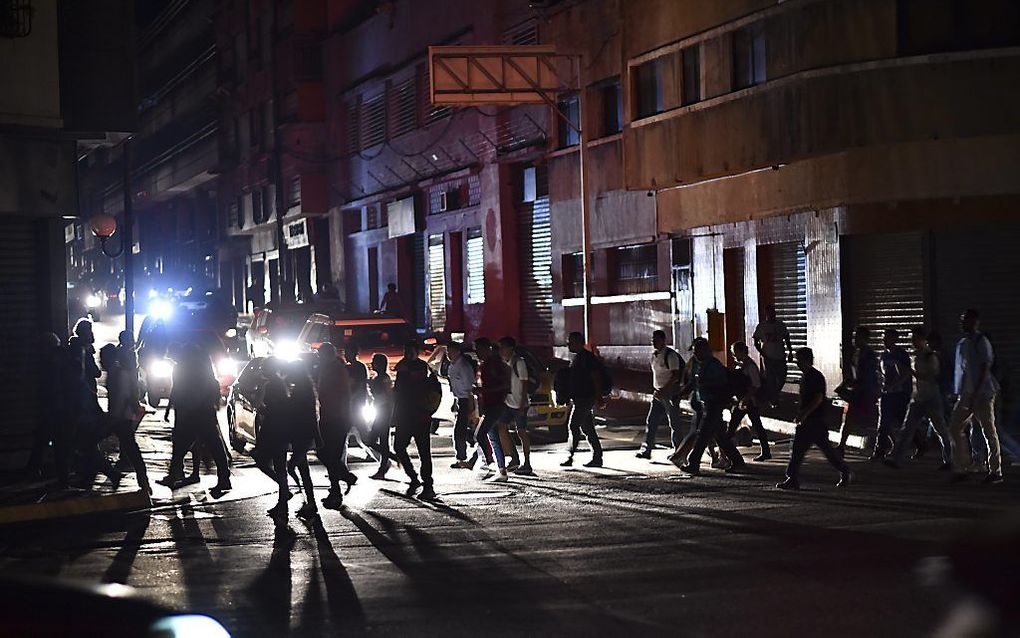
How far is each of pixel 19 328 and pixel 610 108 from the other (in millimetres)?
15143

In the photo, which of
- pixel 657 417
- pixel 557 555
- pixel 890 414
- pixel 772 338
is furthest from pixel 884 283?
pixel 557 555

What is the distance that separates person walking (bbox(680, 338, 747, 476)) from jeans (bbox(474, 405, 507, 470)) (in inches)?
87.7

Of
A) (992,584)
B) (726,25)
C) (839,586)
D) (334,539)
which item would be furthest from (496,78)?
(992,584)

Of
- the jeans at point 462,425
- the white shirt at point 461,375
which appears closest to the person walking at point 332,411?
the white shirt at point 461,375

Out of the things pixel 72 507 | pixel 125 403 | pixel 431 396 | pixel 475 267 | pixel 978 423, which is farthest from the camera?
pixel 475 267

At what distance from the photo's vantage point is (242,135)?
62094 millimetres

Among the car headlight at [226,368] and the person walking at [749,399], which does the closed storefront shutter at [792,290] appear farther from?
the car headlight at [226,368]

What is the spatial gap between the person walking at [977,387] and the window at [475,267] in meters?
23.8

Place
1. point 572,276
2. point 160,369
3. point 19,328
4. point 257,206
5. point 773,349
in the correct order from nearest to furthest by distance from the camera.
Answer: point 19,328, point 773,349, point 160,369, point 572,276, point 257,206

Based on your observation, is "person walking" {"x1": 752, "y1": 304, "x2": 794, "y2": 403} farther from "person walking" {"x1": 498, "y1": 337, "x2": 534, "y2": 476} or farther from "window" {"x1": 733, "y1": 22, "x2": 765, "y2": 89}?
"person walking" {"x1": 498, "y1": 337, "x2": 534, "y2": 476}

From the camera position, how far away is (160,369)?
3036 cm

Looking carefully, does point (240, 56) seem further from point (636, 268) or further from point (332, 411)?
point (332, 411)

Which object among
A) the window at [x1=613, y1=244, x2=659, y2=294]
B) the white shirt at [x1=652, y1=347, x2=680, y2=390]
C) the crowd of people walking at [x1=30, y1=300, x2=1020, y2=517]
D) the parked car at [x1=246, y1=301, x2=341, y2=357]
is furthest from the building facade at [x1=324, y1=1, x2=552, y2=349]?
the crowd of people walking at [x1=30, y1=300, x2=1020, y2=517]

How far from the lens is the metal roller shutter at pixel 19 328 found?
73.8 feet
